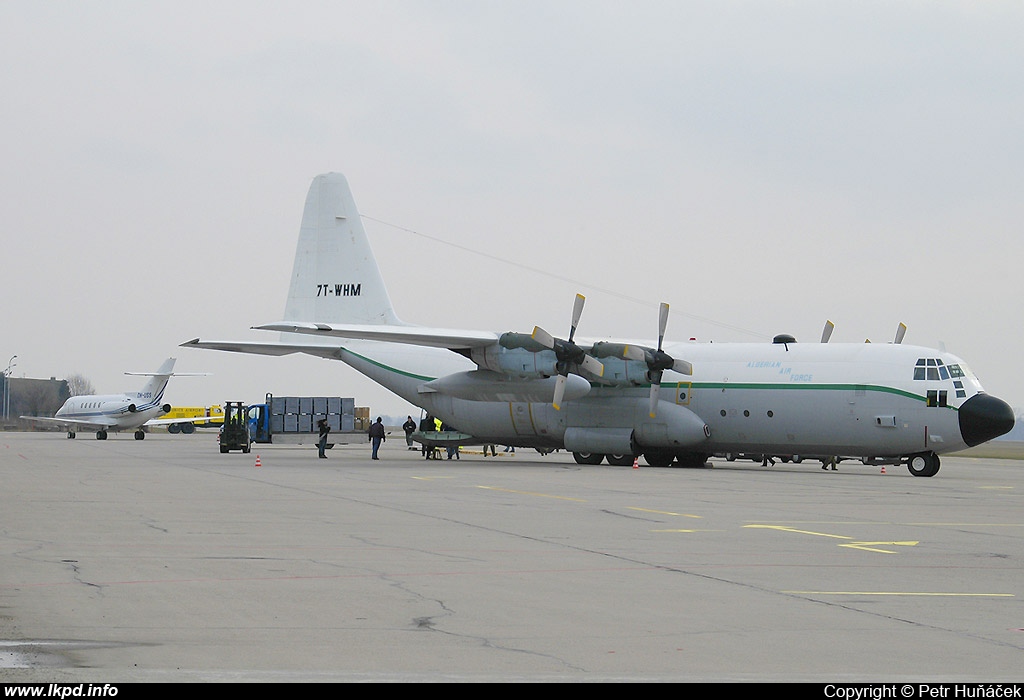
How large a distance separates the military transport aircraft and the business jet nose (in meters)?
0.04

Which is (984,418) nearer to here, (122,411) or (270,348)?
(270,348)

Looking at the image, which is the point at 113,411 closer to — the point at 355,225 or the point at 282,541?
the point at 355,225

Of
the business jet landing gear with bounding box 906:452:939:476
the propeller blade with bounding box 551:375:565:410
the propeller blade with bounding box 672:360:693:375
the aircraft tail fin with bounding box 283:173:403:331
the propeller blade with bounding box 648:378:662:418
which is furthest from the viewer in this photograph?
the aircraft tail fin with bounding box 283:173:403:331

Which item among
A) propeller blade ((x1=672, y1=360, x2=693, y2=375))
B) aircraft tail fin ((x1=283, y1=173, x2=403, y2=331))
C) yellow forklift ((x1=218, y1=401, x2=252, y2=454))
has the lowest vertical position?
yellow forklift ((x1=218, y1=401, x2=252, y2=454))

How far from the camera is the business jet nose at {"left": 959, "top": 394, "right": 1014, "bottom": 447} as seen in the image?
30812mm

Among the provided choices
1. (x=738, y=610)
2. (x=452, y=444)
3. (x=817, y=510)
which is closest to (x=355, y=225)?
(x=452, y=444)

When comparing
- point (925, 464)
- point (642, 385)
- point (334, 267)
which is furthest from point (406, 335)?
point (925, 464)

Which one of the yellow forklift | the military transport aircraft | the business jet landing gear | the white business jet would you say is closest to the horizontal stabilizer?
the military transport aircraft

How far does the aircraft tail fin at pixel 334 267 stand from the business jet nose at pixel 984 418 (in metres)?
20.9

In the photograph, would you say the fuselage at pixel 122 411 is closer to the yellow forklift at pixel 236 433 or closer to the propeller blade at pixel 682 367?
the yellow forklift at pixel 236 433

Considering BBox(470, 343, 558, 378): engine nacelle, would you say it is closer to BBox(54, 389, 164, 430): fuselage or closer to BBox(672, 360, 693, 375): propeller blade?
BBox(672, 360, 693, 375): propeller blade

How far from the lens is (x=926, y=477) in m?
32.2

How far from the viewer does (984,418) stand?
30.8 metres

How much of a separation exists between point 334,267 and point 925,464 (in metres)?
22.8
